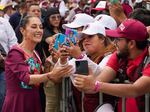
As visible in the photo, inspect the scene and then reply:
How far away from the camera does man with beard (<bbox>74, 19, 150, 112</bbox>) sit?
3826mm

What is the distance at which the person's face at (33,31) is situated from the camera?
5574 millimetres

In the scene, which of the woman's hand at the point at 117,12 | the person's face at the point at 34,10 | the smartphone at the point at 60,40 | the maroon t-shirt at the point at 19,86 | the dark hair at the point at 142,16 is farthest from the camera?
the person's face at the point at 34,10

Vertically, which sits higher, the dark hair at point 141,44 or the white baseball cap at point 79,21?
the dark hair at point 141,44

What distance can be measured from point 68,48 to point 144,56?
2.66 ft

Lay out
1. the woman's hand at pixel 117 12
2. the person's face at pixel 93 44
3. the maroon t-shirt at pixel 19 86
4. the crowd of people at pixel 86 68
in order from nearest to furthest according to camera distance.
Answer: the crowd of people at pixel 86 68 → the person's face at pixel 93 44 → the maroon t-shirt at pixel 19 86 → the woman's hand at pixel 117 12

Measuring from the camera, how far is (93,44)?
16.7ft

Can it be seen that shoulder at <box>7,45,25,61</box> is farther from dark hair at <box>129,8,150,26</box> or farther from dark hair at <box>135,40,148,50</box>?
dark hair at <box>135,40,148,50</box>

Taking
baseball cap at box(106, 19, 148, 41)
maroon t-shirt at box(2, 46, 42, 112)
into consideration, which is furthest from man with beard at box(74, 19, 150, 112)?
maroon t-shirt at box(2, 46, 42, 112)

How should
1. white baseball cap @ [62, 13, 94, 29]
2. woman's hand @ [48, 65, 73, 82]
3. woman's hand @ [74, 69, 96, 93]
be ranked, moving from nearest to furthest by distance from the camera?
1. woman's hand @ [74, 69, 96, 93]
2. woman's hand @ [48, 65, 73, 82]
3. white baseball cap @ [62, 13, 94, 29]

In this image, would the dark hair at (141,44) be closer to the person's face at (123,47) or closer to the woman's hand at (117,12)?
the person's face at (123,47)

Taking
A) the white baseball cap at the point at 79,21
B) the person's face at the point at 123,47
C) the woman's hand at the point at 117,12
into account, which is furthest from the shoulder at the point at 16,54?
the woman's hand at the point at 117,12

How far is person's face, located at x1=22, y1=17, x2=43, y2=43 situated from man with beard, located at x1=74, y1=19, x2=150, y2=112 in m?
1.34

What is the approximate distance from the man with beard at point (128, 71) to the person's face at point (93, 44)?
1.92 ft

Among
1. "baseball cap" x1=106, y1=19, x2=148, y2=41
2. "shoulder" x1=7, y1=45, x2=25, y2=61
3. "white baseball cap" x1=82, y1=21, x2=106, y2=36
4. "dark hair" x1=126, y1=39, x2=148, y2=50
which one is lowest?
"shoulder" x1=7, y1=45, x2=25, y2=61
